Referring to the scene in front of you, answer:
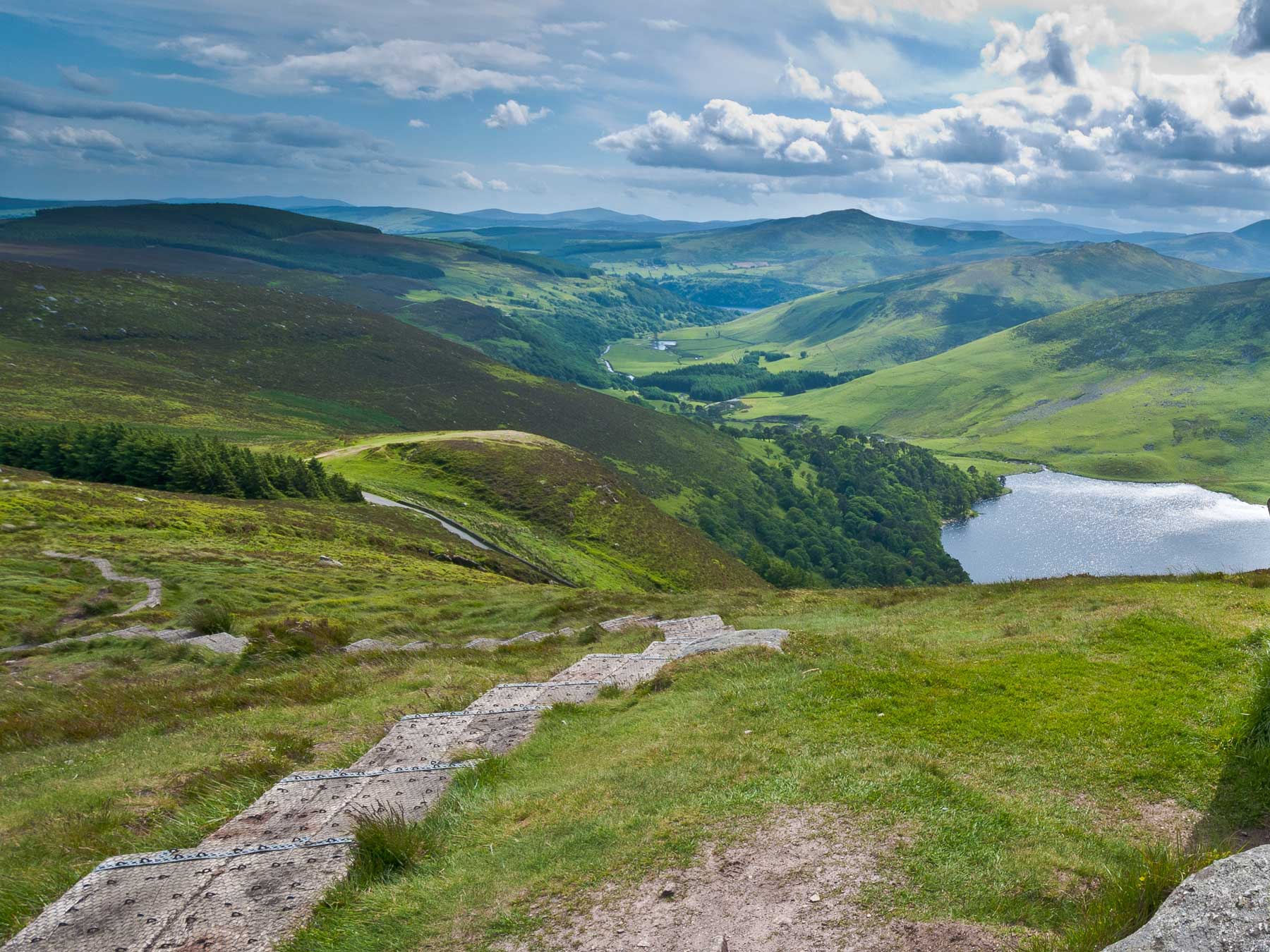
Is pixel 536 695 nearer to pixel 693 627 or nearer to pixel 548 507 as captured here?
pixel 693 627

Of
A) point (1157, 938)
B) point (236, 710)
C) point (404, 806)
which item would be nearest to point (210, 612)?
point (236, 710)

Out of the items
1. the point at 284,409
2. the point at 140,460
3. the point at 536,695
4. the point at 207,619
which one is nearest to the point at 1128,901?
the point at 536,695

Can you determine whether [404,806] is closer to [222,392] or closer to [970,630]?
[970,630]

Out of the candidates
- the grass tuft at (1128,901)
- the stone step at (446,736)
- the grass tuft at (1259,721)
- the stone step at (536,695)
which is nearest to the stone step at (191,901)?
the stone step at (446,736)

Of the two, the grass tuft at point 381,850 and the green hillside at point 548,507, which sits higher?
the grass tuft at point 381,850

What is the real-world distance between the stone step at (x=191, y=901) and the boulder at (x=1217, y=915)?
1004 cm

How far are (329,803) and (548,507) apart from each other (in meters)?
90.9

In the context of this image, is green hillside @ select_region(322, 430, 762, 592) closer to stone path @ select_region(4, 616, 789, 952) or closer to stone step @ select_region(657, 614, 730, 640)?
stone step @ select_region(657, 614, 730, 640)

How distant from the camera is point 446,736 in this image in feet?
54.5

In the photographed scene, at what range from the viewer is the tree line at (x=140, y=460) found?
221 feet

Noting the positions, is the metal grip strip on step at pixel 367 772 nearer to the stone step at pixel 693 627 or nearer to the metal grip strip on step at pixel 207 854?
the metal grip strip on step at pixel 207 854

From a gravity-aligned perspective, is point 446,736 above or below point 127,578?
above

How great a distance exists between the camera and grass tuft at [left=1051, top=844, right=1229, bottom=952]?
24.3ft

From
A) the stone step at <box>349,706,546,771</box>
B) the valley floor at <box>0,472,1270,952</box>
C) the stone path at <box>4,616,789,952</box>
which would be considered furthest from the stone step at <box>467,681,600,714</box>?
the valley floor at <box>0,472,1270,952</box>
